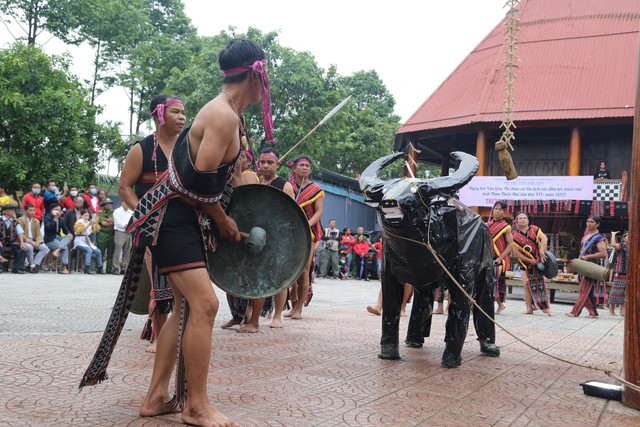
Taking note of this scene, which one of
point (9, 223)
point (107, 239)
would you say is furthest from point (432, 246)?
point (107, 239)

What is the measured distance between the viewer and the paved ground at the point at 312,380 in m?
3.72

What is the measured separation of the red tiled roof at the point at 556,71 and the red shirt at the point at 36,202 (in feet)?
50.3

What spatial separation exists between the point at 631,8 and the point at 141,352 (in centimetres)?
2681

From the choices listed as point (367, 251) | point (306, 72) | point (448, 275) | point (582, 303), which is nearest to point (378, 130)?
point (306, 72)

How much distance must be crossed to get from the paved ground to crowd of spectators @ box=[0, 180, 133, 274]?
8.36 meters

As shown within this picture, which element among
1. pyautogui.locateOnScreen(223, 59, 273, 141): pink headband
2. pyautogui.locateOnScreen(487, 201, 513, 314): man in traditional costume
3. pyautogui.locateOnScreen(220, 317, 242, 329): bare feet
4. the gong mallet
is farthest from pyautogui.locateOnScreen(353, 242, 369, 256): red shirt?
pyautogui.locateOnScreen(223, 59, 273, 141): pink headband

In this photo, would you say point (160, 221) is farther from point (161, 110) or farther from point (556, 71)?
point (556, 71)

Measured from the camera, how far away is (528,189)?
24312 mm

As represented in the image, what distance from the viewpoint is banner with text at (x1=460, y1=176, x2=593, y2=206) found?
23484mm

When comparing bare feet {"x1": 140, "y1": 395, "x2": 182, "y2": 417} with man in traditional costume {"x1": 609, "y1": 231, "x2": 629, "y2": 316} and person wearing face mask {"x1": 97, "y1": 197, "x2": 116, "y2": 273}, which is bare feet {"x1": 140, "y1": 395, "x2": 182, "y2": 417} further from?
person wearing face mask {"x1": 97, "y1": 197, "x2": 116, "y2": 273}

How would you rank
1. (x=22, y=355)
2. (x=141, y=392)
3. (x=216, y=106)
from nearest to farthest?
(x=216, y=106), (x=141, y=392), (x=22, y=355)

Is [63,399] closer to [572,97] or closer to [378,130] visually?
[572,97]

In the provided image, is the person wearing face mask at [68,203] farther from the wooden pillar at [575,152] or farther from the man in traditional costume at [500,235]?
the wooden pillar at [575,152]

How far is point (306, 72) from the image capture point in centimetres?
2872
